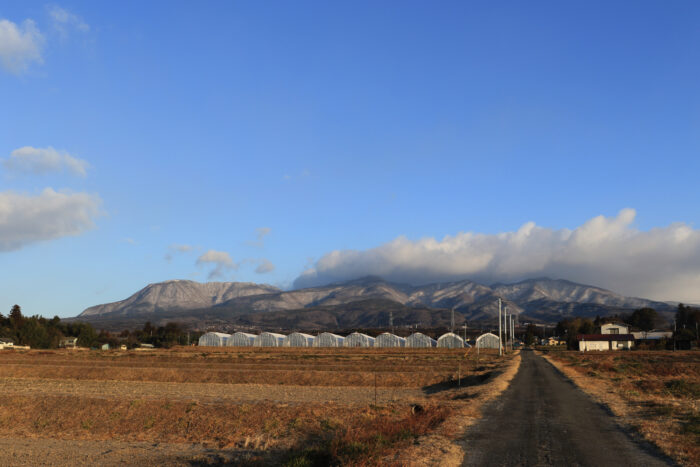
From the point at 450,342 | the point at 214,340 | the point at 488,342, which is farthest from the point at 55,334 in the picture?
the point at 488,342

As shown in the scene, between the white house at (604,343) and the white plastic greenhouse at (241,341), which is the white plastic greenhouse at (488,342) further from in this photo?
the white plastic greenhouse at (241,341)

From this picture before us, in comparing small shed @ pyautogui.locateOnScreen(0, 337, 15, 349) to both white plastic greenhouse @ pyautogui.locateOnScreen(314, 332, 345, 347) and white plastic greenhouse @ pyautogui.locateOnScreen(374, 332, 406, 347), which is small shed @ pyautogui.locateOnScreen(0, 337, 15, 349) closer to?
white plastic greenhouse @ pyautogui.locateOnScreen(314, 332, 345, 347)

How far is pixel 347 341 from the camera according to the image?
534 feet

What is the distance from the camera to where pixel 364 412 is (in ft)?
98.0

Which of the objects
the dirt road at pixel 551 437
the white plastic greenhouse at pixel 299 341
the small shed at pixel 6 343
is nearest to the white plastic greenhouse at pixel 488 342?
the white plastic greenhouse at pixel 299 341

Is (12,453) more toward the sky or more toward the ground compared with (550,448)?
more toward the ground

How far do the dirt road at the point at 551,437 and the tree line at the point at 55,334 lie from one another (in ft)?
498

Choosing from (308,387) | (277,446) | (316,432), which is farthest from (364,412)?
(308,387)

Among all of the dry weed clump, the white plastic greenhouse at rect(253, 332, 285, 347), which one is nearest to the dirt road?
the dry weed clump

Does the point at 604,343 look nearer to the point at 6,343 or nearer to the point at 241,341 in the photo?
the point at 241,341

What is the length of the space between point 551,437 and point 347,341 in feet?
472

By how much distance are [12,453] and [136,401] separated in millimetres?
12705

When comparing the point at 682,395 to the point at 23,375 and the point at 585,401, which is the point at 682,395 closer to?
the point at 585,401

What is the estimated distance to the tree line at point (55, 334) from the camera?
15038 centimetres
